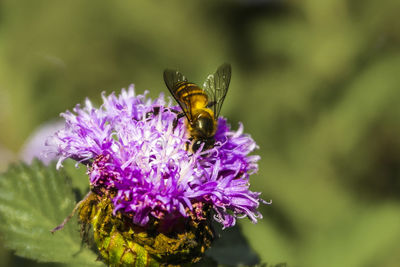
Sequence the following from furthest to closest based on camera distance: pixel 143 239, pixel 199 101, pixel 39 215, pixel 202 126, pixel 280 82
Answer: pixel 280 82
pixel 39 215
pixel 199 101
pixel 202 126
pixel 143 239

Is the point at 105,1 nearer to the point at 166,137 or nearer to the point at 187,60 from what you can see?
the point at 187,60

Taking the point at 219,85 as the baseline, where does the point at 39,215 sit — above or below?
below

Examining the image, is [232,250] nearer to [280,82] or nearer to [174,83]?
[174,83]

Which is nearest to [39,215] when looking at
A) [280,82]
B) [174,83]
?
[174,83]

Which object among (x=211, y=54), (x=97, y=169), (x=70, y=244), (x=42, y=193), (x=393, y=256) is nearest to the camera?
(x=97, y=169)

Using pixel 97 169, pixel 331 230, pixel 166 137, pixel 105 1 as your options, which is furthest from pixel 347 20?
pixel 97 169

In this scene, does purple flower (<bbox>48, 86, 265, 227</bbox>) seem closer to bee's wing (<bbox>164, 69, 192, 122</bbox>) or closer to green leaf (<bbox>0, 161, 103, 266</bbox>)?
bee's wing (<bbox>164, 69, 192, 122</bbox>)

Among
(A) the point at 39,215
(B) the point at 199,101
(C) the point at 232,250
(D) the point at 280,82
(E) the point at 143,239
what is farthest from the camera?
(D) the point at 280,82
